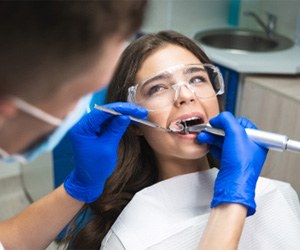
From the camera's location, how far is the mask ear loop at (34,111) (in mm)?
506

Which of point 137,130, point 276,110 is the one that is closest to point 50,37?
point 137,130

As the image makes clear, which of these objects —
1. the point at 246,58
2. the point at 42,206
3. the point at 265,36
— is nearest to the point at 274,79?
the point at 246,58

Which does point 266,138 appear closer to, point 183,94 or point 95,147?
point 183,94

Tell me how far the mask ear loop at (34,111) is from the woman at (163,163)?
0.74 m

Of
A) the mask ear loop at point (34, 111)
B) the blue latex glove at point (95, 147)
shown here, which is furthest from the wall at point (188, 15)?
the mask ear loop at point (34, 111)

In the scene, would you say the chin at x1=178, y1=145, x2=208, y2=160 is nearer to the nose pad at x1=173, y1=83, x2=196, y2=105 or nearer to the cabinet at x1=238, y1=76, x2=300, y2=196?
the nose pad at x1=173, y1=83, x2=196, y2=105

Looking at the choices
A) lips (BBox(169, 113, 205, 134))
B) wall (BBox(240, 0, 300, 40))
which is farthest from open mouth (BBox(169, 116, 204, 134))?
wall (BBox(240, 0, 300, 40))

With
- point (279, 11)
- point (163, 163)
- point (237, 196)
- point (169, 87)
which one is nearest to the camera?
point (237, 196)

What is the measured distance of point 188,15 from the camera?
3.09 meters

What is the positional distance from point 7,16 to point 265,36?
2.73 meters

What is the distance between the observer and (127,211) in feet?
4.53

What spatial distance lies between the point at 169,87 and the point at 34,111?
2.97 ft

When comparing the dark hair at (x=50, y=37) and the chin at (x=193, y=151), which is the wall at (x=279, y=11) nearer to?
the chin at (x=193, y=151)

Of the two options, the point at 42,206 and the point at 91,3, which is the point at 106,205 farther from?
the point at 91,3
